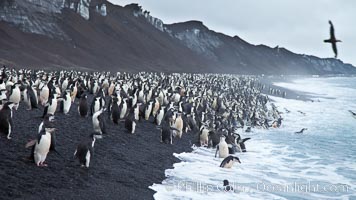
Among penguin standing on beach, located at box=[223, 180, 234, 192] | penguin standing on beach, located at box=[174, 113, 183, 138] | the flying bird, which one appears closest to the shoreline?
penguin standing on beach, located at box=[174, 113, 183, 138]

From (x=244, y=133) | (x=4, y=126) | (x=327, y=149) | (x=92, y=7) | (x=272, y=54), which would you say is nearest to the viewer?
(x=4, y=126)

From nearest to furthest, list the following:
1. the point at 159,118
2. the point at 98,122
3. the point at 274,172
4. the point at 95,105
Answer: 1. the point at 98,122
2. the point at 274,172
3. the point at 95,105
4. the point at 159,118

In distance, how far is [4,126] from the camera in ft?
31.6

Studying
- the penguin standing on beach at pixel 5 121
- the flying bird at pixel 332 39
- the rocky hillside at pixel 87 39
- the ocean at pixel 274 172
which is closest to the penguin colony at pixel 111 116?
the penguin standing on beach at pixel 5 121

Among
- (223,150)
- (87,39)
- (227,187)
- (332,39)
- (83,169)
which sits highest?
(87,39)

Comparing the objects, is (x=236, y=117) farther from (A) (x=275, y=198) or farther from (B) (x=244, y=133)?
(A) (x=275, y=198)

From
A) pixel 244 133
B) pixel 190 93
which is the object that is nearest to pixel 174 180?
pixel 244 133

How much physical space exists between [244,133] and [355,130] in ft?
25.9

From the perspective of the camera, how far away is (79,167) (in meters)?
8.99

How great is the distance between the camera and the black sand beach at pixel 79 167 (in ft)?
24.6

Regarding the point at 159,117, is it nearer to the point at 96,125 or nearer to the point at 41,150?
the point at 96,125

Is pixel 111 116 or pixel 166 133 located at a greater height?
pixel 111 116

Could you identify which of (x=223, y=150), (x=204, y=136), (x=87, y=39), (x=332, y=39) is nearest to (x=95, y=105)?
(x=204, y=136)

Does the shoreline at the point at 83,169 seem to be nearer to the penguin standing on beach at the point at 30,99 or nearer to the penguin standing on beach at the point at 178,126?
the penguin standing on beach at the point at 30,99
